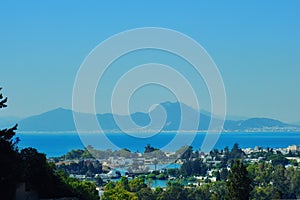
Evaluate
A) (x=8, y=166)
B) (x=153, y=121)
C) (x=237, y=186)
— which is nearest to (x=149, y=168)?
(x=153, y=121)

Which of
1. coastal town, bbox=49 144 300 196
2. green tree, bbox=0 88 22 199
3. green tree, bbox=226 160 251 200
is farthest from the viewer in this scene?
coastal town, bbox=49 144 300 196

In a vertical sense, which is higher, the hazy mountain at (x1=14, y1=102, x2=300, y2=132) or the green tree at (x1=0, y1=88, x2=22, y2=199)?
the hazy mountain at (x1=14, y1=102, x2=300, y2=132)

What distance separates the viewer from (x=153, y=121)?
30484 mm

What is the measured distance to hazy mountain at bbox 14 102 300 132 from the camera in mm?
31027

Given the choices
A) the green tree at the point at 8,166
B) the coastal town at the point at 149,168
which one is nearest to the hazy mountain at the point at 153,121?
the coastal town at the point at 149,168

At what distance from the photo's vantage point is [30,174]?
14.6 m

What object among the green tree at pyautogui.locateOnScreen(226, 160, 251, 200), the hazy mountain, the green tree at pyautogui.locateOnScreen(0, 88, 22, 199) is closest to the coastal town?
the hazy mountain

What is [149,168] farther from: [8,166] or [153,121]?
[8,166]

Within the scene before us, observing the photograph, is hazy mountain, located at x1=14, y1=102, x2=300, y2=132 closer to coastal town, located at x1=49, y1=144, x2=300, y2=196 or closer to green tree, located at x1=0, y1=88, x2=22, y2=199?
coastal town, located at x1=49, y1=144, x2=300, y2=196

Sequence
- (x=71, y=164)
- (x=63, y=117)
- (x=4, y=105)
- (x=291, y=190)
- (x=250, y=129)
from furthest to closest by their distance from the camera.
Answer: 1. (x=250, y=129)
2. (x=63, y=117)
3. (x=71, y=164)
4. (x=291, y=190)
5. (x=4, y=105)

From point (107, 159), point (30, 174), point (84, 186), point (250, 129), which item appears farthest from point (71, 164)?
point (250, 129)

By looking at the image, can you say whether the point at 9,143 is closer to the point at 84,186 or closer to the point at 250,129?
the point at 84,186

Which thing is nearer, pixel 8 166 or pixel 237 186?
pixel 8 166

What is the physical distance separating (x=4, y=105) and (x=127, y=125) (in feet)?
64.0
